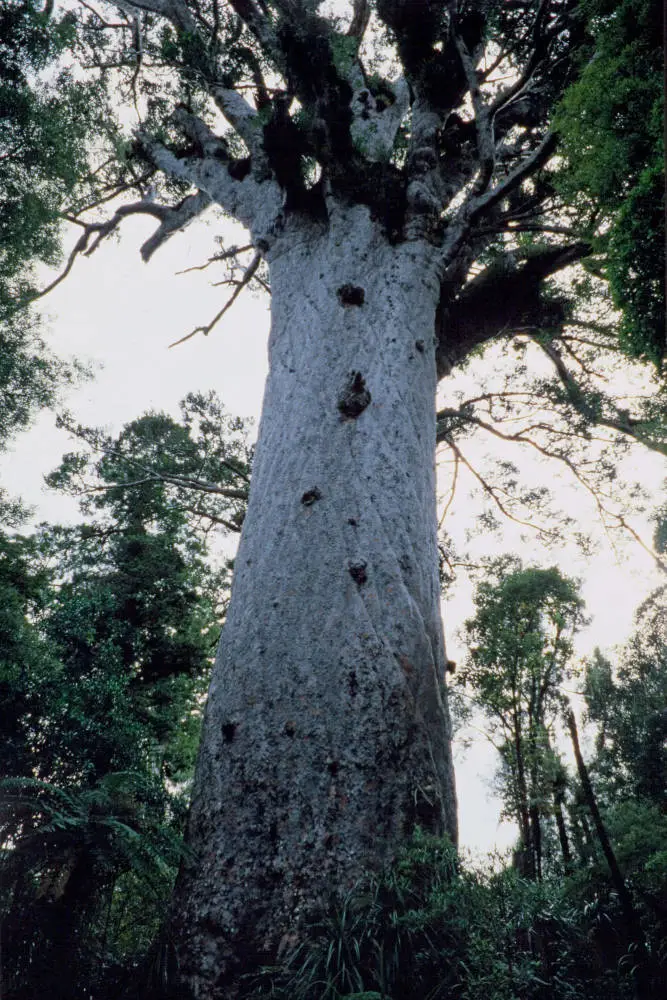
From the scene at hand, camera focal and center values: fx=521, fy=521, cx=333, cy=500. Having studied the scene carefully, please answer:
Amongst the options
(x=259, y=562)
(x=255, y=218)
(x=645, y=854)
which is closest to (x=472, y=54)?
(x=255, y=218)

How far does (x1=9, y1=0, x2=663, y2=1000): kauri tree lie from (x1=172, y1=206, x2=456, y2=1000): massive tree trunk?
0.01 meters

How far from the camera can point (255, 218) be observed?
5020 millimetres

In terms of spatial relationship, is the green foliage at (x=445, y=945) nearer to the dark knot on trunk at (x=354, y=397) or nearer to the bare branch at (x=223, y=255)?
the dark knot on trunk at (x=354, y=397)

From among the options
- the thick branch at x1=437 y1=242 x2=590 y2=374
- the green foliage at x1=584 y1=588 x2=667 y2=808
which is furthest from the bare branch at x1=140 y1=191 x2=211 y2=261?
the green foliage at x1=584 y1=588 x2=667 y2=808

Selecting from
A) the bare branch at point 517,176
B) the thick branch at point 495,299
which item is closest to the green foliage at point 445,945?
the bare branch at point 517,176

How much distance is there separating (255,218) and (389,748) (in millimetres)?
4790

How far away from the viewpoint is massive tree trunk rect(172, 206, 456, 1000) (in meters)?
2.00

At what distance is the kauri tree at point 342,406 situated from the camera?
2.10m

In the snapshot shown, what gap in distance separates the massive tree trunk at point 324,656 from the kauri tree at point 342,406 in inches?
0.4

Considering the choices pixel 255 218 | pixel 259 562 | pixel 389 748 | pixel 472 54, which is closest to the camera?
pixel 389 748

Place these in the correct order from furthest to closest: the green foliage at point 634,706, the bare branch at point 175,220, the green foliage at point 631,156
A: the green foliage at point 634,706 < the bare branch at point 175,220 < the green foliage at point 631,156

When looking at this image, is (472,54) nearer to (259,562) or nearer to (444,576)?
(259,562)

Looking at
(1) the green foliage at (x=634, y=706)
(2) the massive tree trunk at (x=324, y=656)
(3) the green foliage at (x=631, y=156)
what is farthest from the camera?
(1) the green foliage at (x=634, y=706)

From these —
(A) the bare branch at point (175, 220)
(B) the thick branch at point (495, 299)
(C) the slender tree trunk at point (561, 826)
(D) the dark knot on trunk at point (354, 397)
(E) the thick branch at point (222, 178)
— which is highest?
(A) the bare branch at point (175, 220)
